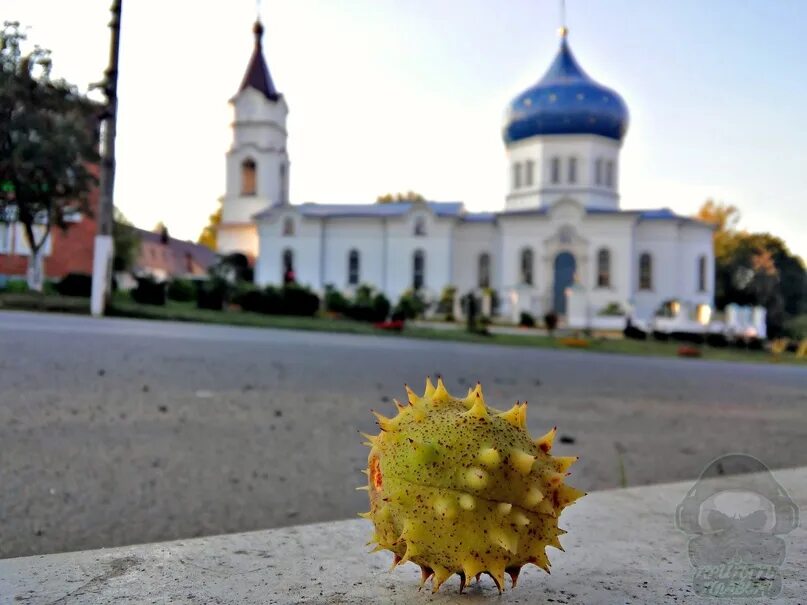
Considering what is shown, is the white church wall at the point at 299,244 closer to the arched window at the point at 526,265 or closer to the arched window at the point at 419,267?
the arched window at the point at 419,267

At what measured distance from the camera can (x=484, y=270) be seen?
25.4 m

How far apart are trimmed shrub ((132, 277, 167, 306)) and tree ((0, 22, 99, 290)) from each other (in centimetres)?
35

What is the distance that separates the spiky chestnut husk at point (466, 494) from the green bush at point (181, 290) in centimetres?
179

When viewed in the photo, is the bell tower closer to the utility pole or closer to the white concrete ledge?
the utility pole

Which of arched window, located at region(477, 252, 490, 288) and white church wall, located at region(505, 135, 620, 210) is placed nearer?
arched window, located at region(477, 252, 490, 288)

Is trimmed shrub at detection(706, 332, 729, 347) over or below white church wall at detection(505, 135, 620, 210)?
below

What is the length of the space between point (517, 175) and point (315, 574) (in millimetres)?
27320

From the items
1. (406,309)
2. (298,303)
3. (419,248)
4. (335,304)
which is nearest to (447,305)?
(406,309)

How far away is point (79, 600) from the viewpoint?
810 millimetres

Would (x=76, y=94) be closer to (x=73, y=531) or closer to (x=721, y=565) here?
(x=73, y=531)

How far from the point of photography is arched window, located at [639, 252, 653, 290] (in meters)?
25.5

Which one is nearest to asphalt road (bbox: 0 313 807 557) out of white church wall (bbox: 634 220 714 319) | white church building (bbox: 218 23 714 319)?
white church building (bbox: 218 23 714 319)

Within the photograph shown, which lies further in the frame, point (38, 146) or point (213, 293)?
point (213, 293)

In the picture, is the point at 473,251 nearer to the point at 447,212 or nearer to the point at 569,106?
the point at 447,212
